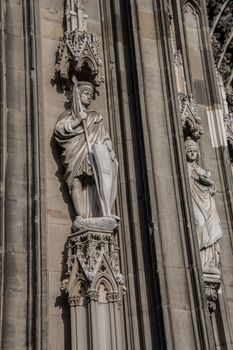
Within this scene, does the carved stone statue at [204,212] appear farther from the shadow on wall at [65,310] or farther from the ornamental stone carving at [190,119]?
the shadow on wall at [65,310]

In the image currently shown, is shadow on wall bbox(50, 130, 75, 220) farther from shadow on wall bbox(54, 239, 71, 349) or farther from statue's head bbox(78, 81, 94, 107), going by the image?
shadow on wall bbox(54, 239, 71, 349)

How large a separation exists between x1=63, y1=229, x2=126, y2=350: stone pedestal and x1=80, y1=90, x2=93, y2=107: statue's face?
1.91 meters

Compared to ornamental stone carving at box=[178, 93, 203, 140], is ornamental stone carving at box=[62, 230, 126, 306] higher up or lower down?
lower down

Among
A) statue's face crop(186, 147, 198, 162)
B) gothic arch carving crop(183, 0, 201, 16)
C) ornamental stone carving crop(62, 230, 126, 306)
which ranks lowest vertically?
ornamental stone carving crop(62, 230, 126, 306)

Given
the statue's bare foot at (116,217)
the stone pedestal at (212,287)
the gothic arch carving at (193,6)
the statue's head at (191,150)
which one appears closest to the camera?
the statue's bare foot at (116,217)

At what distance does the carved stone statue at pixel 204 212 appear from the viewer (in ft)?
33.0

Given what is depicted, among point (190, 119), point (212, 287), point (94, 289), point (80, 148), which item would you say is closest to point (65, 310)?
point (94, 289)

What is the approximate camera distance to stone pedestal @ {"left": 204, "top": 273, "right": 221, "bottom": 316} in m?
9.77

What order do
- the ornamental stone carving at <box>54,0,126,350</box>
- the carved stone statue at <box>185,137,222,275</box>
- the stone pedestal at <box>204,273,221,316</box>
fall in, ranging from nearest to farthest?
the ornamental stone carving at <box>54,0,126,350</box>, the stone pedestal at <box>204,273,221,316</box>, the carved stone statue at <box>185,137,222,275</box>

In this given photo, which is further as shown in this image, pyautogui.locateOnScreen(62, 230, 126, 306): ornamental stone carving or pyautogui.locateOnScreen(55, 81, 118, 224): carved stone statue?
pyautogui.locateOnScreen(55, 81, 118, 224): carved stone statue

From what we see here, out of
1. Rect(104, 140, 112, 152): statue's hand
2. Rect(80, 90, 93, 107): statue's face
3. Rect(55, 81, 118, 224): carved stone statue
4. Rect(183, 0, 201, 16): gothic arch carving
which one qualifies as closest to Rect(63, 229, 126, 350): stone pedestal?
Rect(55, 81, 118, 224): carved stone statue

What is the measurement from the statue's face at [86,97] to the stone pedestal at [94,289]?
191 centimetres

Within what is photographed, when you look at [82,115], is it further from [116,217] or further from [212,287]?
[212,287]

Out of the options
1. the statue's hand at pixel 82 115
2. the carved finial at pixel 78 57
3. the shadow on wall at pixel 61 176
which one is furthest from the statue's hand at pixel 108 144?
the carved finial at pixel 78 57
